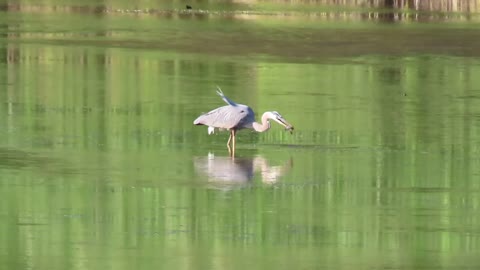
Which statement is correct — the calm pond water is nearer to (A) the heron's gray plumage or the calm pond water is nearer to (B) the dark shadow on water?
(B) the dark shadow on water

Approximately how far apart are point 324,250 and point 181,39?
19.3 meters

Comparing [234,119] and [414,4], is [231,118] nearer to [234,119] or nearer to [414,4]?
[234,119]

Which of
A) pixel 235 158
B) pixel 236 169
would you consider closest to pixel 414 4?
pixel 235 158

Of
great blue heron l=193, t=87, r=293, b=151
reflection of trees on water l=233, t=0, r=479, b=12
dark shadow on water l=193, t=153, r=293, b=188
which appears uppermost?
reflection of trees on water l=233, t=0, r=479, b=12

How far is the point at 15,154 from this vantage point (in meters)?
13.9

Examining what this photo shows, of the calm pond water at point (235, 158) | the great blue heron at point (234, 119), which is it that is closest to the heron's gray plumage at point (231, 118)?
the great blue heron at point (234, 119)

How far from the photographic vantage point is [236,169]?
13430 millimetres

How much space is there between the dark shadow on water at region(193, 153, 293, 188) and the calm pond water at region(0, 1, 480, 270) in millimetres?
25

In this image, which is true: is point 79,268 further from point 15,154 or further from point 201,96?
point 201,96

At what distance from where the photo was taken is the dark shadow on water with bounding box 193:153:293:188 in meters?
12.8

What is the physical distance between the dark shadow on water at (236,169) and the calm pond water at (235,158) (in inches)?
1.0

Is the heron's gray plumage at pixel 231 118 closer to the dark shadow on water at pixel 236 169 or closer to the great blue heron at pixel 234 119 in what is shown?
the great blue heron at pixel 234 119

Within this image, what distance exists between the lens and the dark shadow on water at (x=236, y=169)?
12.8 m

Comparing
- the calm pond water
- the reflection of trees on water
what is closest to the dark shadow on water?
the calm pond water
